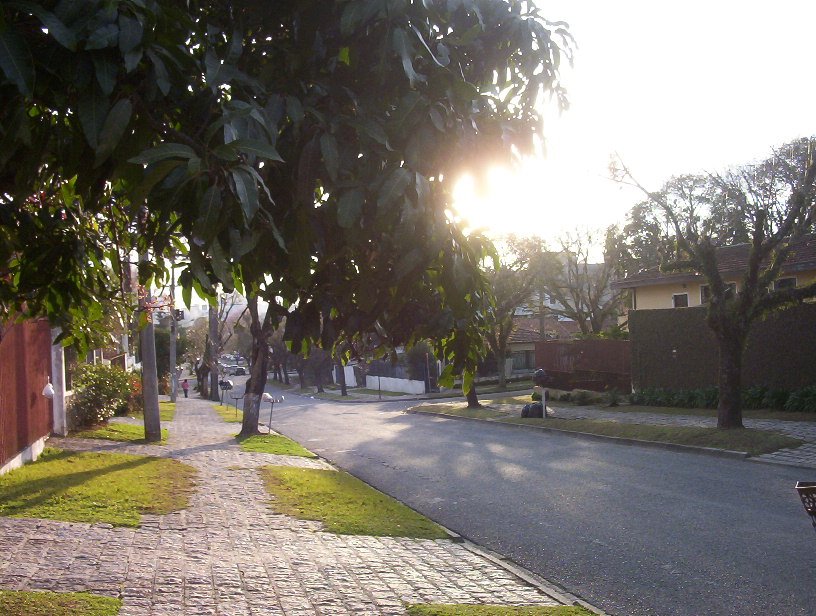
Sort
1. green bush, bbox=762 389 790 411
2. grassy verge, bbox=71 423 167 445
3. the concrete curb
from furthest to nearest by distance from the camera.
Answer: green bush, bbox=762 389 790 411 < grassy verge, bbox=71 423 167 445 < the concrete curb

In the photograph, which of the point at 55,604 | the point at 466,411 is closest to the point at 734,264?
the point at 466,411

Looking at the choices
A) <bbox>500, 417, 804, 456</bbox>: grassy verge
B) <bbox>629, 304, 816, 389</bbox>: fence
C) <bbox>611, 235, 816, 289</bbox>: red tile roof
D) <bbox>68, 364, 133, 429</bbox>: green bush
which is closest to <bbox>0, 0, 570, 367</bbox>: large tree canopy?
<bbox>500, 417, 804, 456</bbox>: grassy verge

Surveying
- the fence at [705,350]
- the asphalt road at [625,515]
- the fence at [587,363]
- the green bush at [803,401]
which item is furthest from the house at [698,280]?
the asphalt road at [625,515]

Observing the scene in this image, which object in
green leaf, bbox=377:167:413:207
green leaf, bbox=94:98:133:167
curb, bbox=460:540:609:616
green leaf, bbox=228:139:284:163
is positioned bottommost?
curb, bbox=460:540:609:616

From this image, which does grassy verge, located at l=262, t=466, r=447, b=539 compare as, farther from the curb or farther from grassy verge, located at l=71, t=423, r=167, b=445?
grassy verge, located at l=71, t=423, r=167, b=445

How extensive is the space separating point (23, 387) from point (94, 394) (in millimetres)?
6405

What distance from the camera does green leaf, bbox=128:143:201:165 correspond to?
2.60 meters

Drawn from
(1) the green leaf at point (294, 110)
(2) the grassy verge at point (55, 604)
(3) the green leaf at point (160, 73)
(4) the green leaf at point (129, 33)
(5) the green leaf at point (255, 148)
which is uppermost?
(4) the green leaf at point (129, 33)

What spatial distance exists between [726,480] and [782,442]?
3784 mm

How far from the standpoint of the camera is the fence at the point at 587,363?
108 feet

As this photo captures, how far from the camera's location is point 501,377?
43531mm

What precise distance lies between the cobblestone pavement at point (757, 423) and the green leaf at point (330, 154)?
13.4 metres

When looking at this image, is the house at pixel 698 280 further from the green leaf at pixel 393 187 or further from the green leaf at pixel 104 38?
the green leaf at pixel 104 38

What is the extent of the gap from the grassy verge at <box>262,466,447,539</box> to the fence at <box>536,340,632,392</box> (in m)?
20.0
